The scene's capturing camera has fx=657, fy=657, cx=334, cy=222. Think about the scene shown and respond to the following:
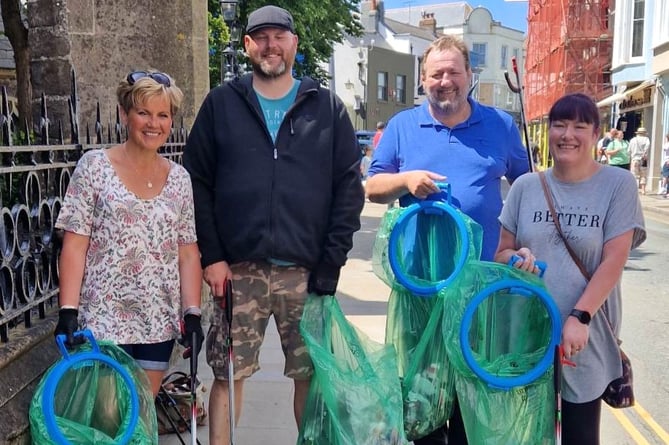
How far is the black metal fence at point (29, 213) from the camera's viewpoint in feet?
8.28

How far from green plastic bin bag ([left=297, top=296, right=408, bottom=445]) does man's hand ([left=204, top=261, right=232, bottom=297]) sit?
366mm

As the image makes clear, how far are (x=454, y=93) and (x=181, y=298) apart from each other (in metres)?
1.47

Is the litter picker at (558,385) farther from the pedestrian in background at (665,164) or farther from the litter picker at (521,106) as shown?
the pedestrian in background at (665,164)

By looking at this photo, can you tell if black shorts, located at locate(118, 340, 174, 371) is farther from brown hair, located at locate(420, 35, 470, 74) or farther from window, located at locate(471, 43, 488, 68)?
window, located at locate(471, 43, 488, 68)

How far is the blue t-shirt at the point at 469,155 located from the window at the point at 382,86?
1524 inches

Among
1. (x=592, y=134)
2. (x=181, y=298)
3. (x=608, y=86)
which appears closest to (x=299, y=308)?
(x=181, y=298)

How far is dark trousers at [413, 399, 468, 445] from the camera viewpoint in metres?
2.96

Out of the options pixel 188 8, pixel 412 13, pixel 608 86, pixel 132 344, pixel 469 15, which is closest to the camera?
pixel 132 344

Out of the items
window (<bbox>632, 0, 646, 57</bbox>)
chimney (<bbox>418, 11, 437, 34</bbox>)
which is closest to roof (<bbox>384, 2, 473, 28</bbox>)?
chimney (<bbox>418, 11, 437, 34</bbox>)

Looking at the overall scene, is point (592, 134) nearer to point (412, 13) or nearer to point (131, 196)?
point (131, 196)

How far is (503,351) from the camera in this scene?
263 cm

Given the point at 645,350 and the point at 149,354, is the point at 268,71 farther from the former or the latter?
the point at 645,350

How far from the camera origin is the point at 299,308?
2863mm

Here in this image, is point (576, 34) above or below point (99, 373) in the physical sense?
above
